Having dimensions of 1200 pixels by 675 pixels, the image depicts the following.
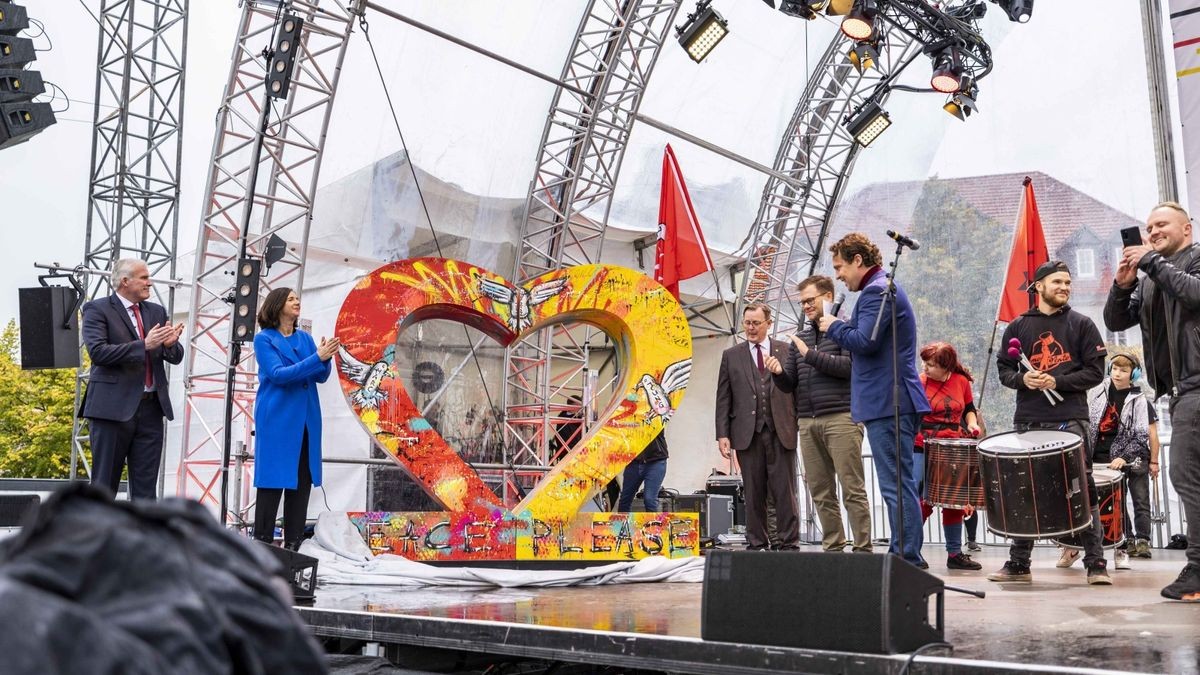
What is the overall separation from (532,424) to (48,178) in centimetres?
1441

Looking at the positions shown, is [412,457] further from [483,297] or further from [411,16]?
[411,16]

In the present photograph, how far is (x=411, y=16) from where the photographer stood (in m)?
10.9

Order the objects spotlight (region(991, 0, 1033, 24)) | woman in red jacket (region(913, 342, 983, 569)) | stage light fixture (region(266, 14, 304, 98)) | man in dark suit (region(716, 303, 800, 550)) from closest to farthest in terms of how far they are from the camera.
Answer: man in dark suit (region(716, 303, 800, 550)) → woman in red jacket (region(913, 342, 983, 569)) → stage light fixture (region(266, 14, 304, 98)) → spotlight (region(991, 0, 1033, 24))

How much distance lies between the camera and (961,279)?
46.5ft

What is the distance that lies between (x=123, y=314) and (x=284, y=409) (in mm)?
1047

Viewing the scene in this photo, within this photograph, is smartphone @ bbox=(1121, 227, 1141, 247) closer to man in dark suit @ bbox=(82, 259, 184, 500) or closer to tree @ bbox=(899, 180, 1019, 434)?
man in dark suit @ bbox=(82, 259, 184, 500)

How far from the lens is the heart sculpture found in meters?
6.64

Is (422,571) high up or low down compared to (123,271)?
down

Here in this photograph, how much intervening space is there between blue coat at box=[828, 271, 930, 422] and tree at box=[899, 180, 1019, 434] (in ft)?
29.7

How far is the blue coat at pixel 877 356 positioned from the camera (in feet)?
17.4

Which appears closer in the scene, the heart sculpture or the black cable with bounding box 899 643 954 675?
the black cable with bounding box 899 643 954 675

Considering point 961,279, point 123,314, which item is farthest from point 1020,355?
point 961,279

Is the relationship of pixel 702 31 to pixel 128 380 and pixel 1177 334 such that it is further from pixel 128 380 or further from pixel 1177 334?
pixel 1177 334

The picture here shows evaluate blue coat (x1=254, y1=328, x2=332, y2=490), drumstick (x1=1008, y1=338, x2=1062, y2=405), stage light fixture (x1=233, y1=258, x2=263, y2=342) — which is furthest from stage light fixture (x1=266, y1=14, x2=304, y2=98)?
drumstick (x1=1008, y1=338, x2=1062, y2=405)
